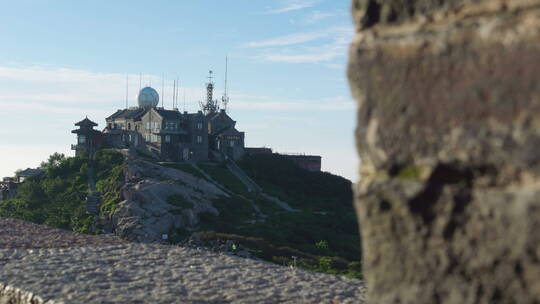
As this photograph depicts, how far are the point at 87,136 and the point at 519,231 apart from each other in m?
64.0

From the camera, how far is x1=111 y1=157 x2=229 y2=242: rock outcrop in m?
40.7

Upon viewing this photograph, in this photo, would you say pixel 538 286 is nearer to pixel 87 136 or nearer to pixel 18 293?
pixel 18 293

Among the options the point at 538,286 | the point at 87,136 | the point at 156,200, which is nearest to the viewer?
the point at 538,286

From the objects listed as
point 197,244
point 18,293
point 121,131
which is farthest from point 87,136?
point 18,293

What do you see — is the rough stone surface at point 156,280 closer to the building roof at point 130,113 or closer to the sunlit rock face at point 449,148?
the sunlit rock face at point 449,148

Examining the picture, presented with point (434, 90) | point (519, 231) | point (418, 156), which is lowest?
point (519, 231)

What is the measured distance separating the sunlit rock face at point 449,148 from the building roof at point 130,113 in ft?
219

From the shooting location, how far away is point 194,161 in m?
64.2

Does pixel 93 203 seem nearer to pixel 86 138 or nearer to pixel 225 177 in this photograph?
pixel 225 177

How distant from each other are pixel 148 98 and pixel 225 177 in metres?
16.5

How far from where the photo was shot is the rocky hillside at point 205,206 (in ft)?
129

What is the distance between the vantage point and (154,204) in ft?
143

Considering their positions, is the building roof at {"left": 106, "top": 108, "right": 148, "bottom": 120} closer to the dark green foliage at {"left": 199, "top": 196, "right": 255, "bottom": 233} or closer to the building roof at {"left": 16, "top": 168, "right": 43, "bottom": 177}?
the building roof at {"left": 16, "top": 168, "right": 43, "bottom": 177}

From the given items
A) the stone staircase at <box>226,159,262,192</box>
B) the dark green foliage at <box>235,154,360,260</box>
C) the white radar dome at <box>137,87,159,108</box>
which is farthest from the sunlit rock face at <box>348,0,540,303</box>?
the white radar dome at <box>137,87,159,108</box>
